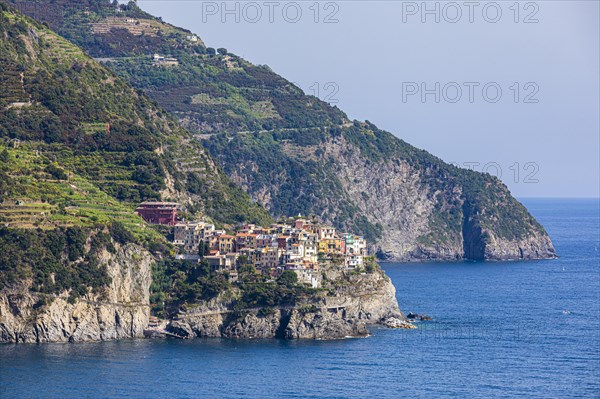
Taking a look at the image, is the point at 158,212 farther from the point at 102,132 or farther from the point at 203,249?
the point at 102,132

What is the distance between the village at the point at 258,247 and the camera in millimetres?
124750

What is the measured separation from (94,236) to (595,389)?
37792mm

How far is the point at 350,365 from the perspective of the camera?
110625mm

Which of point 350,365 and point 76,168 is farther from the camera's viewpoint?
point 76,168

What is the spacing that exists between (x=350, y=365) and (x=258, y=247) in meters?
20.3

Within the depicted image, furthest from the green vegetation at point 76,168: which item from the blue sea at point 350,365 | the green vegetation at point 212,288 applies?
the blue sea at point 350,365

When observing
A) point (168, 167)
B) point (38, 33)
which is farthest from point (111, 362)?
point (38, 33)

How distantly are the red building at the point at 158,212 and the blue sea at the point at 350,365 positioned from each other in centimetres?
1588

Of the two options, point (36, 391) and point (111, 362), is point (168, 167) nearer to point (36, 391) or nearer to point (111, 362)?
point (111, 362)

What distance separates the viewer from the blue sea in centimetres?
10138

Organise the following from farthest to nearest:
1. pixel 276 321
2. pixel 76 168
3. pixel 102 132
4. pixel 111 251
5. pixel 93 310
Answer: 1. pixel 102 132
2. pixel 76 168
3. pixel 276 321
4. pixel 111 251
5. pixel 93 310

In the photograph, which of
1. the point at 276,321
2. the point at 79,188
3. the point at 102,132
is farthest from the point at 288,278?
the point at 102,132

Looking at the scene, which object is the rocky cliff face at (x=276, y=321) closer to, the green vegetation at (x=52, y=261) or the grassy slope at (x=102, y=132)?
the green vegetation at (x=52, y=261)

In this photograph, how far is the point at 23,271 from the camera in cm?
11450
